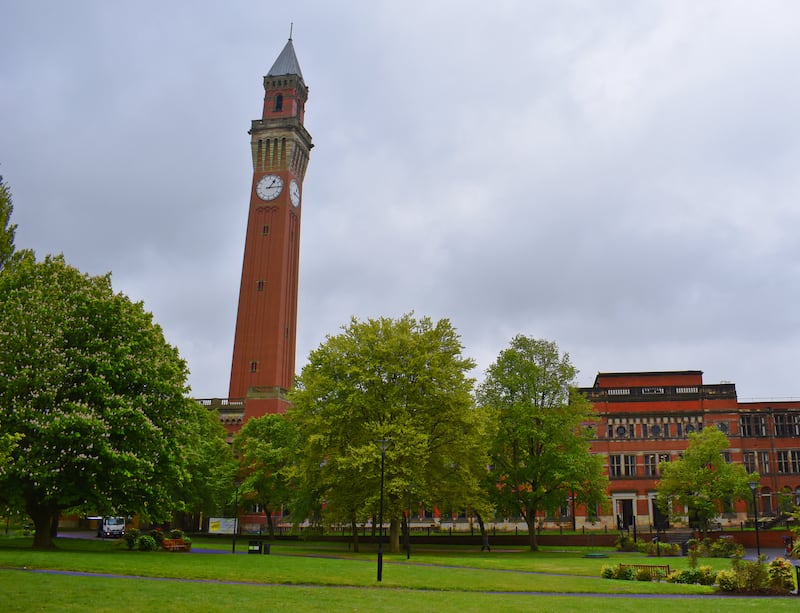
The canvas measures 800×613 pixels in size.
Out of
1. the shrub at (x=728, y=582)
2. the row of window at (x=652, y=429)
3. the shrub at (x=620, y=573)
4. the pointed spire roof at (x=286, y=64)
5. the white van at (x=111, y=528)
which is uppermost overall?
the pointed spire roof at (x=286, y=64)

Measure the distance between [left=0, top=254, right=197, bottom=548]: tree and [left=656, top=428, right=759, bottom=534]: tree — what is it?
42.8 meters

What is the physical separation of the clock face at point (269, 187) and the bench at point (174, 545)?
59706 mm

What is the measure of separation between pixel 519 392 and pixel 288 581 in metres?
34.2

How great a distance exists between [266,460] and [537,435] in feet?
86.3

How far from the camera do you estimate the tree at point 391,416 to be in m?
45.5

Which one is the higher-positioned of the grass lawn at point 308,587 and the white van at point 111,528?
the grass lawn at point 308,587

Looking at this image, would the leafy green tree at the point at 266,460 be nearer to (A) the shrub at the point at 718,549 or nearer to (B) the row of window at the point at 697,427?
(A) the shrub at the point at 718,549

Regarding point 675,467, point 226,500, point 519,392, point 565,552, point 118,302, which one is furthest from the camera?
point 226,500

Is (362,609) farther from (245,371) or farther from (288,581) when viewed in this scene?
(245,371)

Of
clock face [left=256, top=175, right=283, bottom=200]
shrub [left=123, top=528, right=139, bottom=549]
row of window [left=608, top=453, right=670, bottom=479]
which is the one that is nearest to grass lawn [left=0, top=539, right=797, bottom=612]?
shrub [left=123, top=528, right=139, bottom=549]

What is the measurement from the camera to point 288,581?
25609 mm

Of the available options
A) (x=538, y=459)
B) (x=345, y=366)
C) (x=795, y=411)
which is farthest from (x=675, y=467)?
(x=345, y=366)

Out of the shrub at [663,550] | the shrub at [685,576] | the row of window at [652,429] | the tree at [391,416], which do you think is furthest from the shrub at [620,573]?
the row of window at [652,429]

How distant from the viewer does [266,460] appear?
212ft
